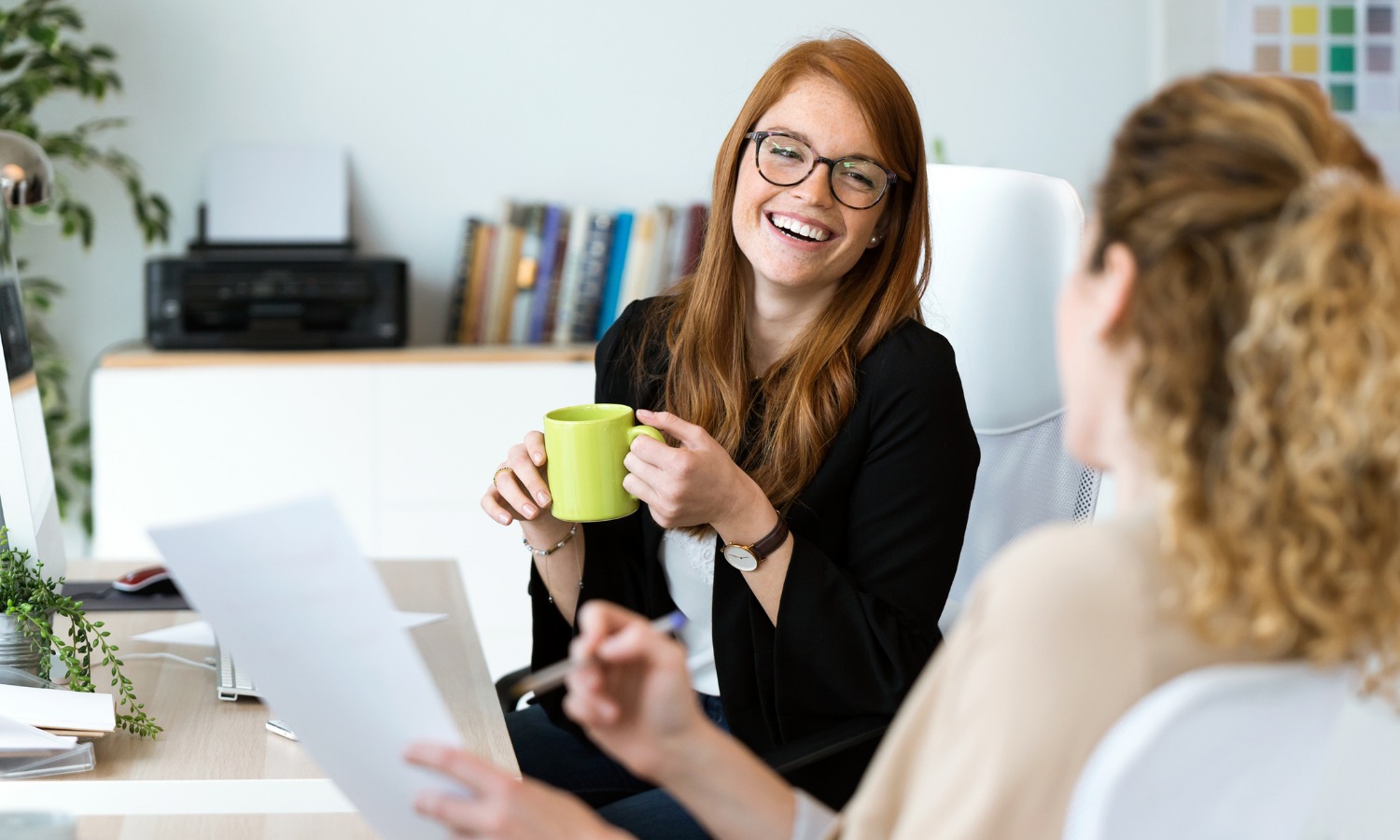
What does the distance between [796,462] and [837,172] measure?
13.0 inches

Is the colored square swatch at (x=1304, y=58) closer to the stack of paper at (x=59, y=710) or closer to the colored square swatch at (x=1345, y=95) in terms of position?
the colored square swatch at (x=1345, y=95)

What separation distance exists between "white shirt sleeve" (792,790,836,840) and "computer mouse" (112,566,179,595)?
0.98 meters

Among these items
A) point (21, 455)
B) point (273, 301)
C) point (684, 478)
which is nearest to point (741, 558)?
point (684, 478)

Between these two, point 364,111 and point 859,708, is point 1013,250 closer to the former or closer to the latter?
point 859,708

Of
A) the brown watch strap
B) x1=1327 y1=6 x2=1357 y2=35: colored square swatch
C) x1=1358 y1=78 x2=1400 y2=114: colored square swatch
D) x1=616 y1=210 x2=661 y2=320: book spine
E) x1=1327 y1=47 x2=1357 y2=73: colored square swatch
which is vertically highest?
x1=1327 y1=6 x2=1357 y2=35: colored square swatch

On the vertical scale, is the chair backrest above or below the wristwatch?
above

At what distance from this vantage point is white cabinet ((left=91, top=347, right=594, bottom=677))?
292 cm

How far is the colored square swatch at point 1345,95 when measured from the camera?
3.40 m

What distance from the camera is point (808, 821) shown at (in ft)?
2.94

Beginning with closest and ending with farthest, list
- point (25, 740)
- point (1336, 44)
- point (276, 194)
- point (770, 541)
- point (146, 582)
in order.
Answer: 1. point (25, 740)
2. point (770, 541)
3. point (146, 582)
4. point (276, 194)
5. point (1336, 44)

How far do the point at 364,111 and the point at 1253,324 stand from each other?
2897 mm

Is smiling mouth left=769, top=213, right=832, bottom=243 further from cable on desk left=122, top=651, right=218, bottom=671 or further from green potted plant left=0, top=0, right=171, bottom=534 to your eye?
green potted plant left=0, top=0, right=171, bottom=534

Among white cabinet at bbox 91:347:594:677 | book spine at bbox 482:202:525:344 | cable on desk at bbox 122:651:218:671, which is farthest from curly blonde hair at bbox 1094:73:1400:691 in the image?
book spine at bbox 482:202:525:344

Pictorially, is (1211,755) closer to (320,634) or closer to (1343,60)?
(320,634)
